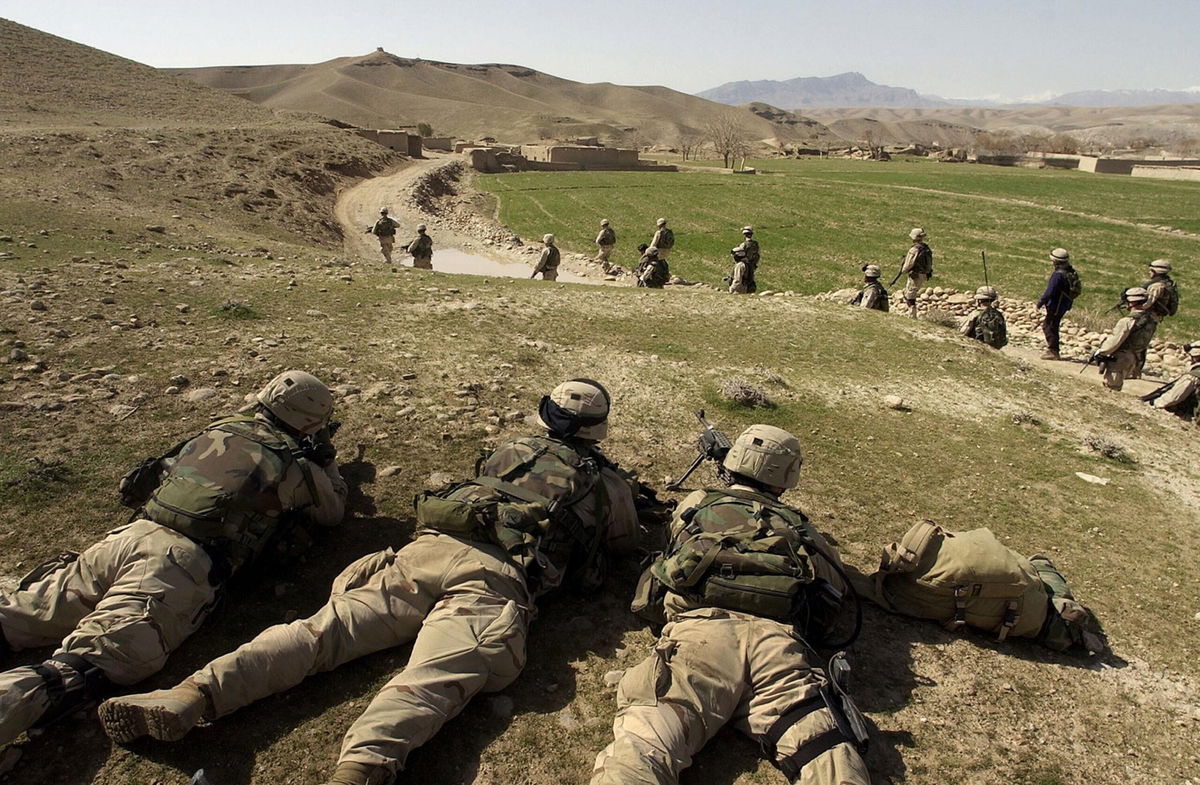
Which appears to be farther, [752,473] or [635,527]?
[635,527]

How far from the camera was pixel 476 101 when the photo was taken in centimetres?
14075

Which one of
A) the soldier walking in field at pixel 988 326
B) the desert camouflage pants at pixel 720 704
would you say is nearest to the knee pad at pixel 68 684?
the desert camouflage pants at pixel 720 704

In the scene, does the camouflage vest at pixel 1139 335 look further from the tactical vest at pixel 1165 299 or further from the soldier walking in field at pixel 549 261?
the soldier walking in field at pixel 549 261

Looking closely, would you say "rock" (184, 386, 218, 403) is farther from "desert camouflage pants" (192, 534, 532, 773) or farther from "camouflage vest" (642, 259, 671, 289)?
"camouflage vest" (642, 259, 671, 289)

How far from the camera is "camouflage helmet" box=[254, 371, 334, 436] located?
4.43m

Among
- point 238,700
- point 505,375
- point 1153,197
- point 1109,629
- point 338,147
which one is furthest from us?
point 1153,197

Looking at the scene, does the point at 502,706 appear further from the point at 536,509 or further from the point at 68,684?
the point at 68,684

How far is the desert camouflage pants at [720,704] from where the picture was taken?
2963mm

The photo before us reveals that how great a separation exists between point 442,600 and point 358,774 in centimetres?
100

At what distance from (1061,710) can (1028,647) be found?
53cm

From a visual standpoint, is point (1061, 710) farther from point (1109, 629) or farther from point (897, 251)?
point (897, 251)

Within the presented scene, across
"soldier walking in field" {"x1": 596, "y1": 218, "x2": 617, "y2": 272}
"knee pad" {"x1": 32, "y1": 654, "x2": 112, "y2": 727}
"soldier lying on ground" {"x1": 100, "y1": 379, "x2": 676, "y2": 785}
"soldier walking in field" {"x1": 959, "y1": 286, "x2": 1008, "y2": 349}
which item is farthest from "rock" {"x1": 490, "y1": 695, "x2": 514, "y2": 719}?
"soldier walking in field" {"x1": 596, "y1": 218, "x2": 617, "y2": 272}

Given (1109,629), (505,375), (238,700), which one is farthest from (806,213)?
(238,700)

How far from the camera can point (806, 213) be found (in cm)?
3275
